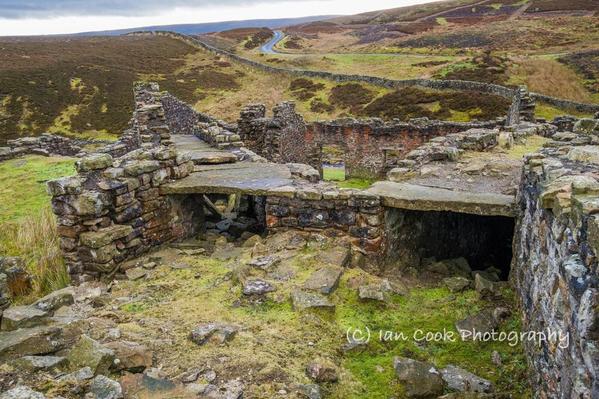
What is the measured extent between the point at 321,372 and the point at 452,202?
3962 millimetres

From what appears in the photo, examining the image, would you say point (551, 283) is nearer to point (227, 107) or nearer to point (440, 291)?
point (440, 291)

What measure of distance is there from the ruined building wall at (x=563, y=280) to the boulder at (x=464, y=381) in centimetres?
48

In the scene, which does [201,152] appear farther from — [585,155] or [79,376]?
[79,376]

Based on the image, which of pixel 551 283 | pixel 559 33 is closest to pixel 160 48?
pixel 559 33

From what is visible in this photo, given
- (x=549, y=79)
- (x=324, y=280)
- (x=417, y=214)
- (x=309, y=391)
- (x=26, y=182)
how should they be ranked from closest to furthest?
(x=309, y=391) < (x=324, y=280) < (x=417, y=214) < (x=26, y=182) < (x=549, y=79)

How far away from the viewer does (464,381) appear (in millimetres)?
4867

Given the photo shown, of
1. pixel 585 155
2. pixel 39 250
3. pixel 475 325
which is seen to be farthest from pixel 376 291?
pixel 39 250

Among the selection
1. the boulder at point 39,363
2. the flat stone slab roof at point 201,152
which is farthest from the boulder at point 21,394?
the flat stone slab roof at point 201,152

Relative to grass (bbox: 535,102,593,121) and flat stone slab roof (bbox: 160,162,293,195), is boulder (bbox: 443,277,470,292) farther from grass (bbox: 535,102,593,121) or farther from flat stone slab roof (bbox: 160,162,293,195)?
grass (bbox: 535,102,593,121)

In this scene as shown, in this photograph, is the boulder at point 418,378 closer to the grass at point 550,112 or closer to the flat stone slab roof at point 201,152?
the flat stone slab roof at point 201,152

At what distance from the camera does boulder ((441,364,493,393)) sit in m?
4.79

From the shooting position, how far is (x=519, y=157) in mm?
12414

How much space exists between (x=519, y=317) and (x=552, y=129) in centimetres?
1383

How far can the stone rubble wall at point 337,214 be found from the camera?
25.4 ft
